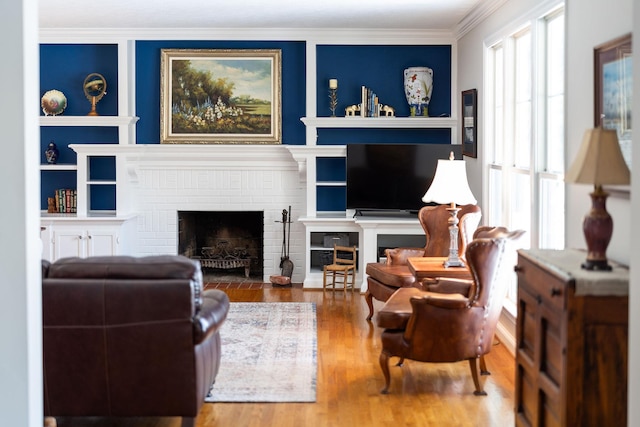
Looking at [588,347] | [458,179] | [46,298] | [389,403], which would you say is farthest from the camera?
[458,179]

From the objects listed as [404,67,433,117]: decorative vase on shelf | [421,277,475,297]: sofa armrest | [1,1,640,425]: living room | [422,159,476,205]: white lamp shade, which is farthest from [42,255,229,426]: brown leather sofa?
[404,67,433,117]: decorative vase on shelf

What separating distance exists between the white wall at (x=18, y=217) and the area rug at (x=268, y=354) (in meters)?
2.22

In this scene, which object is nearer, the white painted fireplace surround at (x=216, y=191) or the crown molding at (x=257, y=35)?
the crown molding at (x=257, y=35)

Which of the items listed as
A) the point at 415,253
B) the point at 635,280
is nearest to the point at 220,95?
the point at 415,253

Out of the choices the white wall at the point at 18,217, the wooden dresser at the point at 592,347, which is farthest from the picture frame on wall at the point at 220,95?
the white wall at the point at 18,217

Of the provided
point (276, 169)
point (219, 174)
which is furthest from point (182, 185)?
point (276, 169)

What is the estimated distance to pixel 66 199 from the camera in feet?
31.0

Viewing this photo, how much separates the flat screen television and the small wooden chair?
480 mm

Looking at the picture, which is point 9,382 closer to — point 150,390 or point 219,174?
point 150,390

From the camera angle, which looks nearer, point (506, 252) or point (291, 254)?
point (506, 252)

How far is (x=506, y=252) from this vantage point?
17.1ft

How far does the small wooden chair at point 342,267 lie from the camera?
8.70 metres

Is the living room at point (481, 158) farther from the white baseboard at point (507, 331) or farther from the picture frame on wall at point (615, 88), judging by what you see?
the white baseboard at point (507, 331)

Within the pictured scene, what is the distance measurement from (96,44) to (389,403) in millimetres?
6137
